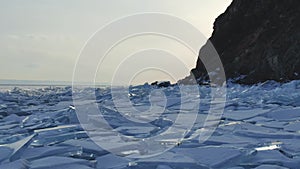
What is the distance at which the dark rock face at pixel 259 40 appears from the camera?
1473 cm

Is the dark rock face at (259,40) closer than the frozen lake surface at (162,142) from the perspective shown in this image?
No

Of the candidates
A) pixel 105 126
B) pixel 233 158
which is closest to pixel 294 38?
pixel 105 126

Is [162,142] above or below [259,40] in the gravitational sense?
below

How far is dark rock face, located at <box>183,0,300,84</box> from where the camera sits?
14.7 metres

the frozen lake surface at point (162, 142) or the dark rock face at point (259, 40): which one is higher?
the dark rock face at point (259, 40)

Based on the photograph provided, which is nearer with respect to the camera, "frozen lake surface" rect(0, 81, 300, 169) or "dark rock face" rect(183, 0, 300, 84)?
"frozen lake surface" rect(0, 81, 300, 169)

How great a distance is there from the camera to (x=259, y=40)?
17.4m

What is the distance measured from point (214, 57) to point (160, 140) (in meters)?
19.6

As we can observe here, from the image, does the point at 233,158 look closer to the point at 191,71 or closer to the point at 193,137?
the point at 193,137

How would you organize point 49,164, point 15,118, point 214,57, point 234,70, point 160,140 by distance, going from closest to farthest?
1. point 49,164
2. point 160,140
3. point 15,118
4. point 234,70
5. point 214,57

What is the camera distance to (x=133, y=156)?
2.87 m

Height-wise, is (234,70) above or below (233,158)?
above

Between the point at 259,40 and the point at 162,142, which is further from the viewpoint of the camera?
the point at 259,40

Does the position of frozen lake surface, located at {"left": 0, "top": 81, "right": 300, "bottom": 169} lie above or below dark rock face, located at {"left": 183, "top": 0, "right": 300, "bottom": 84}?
below
